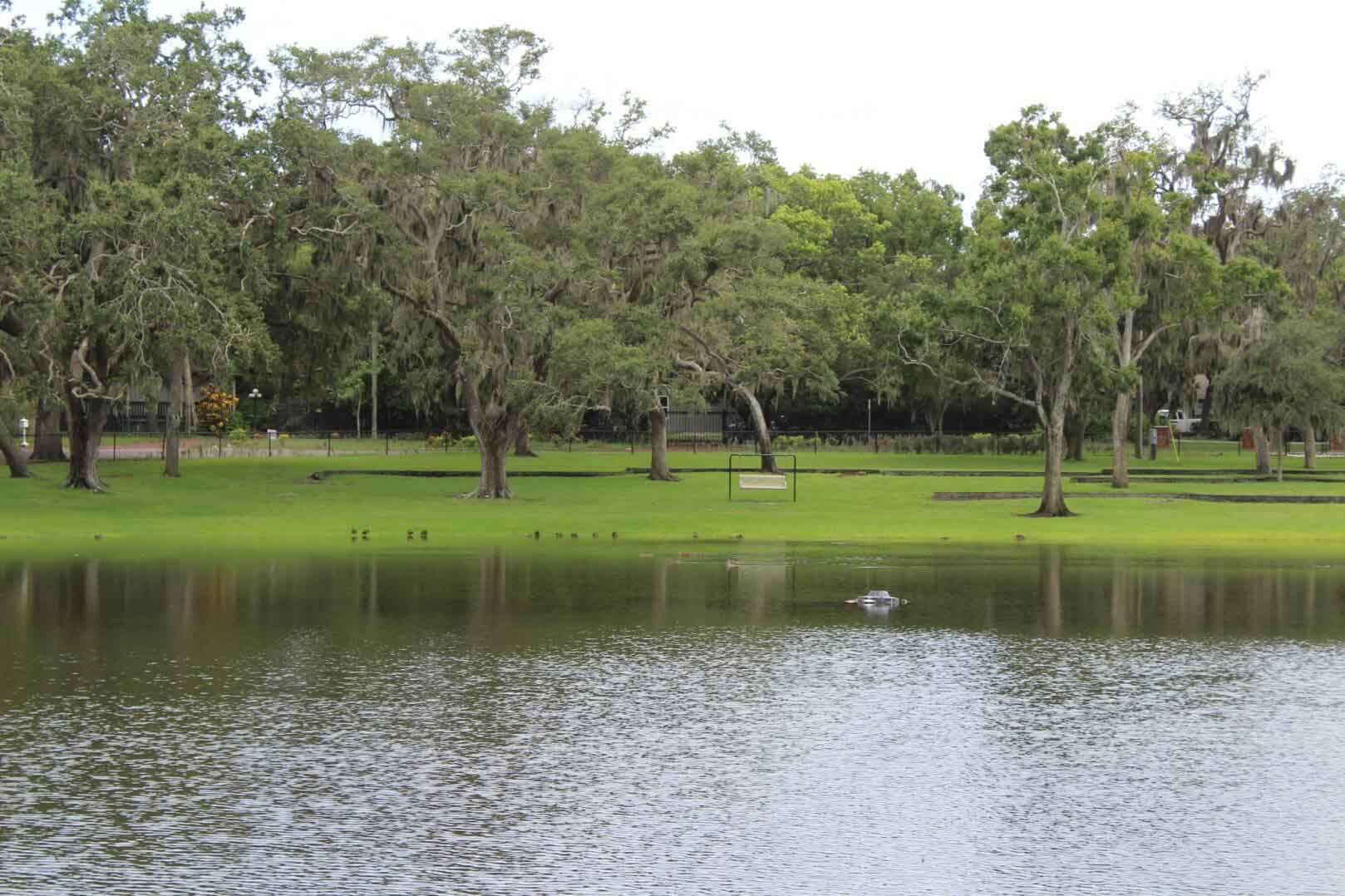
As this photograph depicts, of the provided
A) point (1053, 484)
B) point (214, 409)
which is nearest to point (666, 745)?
point (1053, 484)

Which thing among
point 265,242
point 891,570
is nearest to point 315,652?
point 891,570

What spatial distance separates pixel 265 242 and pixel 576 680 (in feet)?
120

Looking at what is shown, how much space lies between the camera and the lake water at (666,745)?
9.19 m

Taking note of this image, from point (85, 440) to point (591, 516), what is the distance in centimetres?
1657

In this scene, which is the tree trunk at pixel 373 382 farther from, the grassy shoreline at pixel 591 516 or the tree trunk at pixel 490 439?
the tree trunk at pixel 490 439

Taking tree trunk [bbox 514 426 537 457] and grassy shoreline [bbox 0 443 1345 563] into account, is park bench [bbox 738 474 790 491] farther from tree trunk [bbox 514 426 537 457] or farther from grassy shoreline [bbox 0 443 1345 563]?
tree trunk [bbox 514 426 537 457]

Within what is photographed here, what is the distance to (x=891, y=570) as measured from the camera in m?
28.5

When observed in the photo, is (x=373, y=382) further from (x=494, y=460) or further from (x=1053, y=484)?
(x=1053, y=484)

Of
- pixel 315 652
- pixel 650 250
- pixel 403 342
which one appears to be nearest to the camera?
pixel 315 652

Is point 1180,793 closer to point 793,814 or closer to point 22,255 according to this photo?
point 793,814

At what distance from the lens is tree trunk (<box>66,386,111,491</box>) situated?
159ft

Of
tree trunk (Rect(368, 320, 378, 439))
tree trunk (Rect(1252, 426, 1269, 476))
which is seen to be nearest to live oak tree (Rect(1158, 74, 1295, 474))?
tree trunk (Rect(1252, 426, 1269, 476))

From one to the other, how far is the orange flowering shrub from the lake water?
2694 inches

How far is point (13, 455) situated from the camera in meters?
51.9
